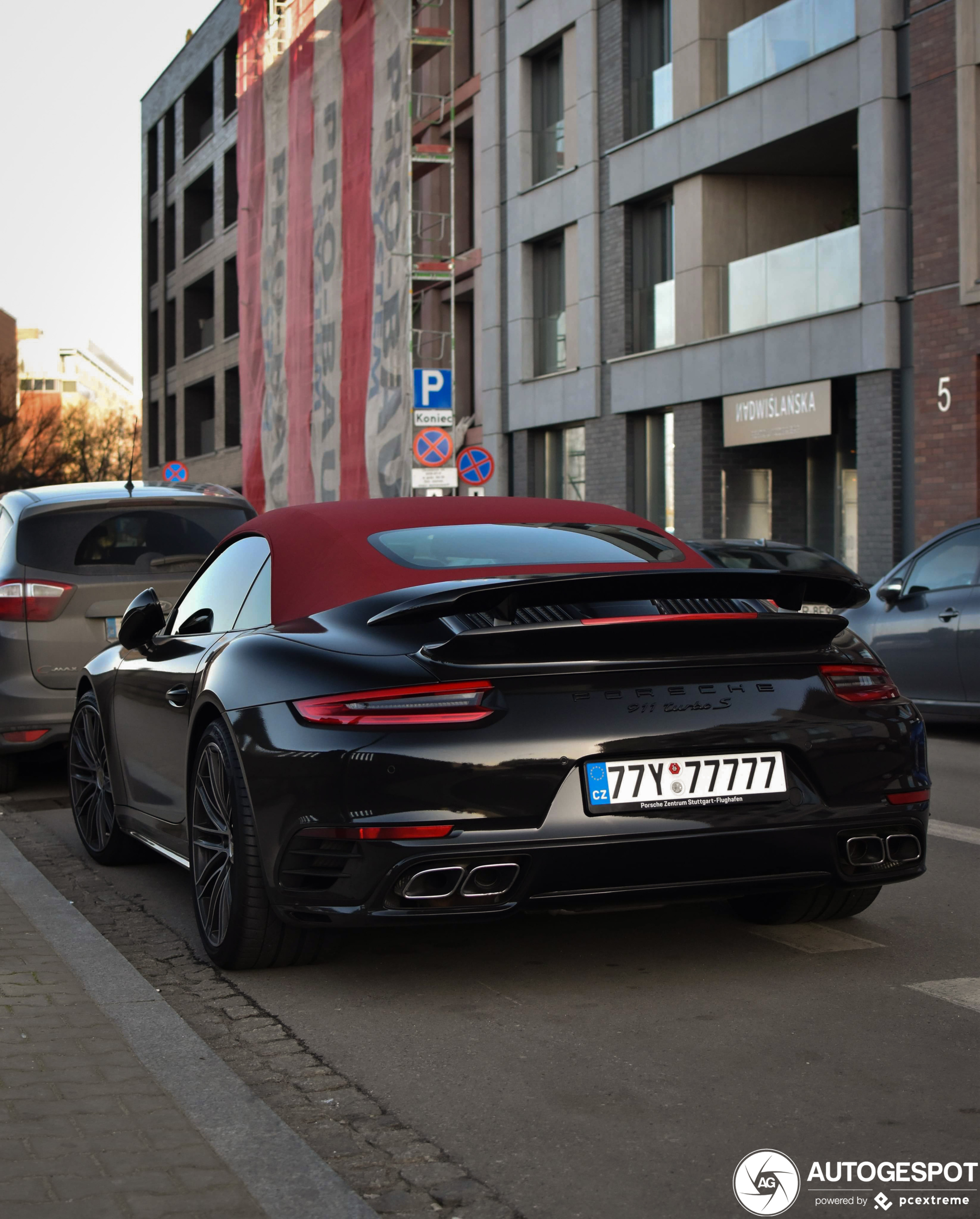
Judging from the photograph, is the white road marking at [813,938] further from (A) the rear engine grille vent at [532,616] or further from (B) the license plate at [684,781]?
(A) the rear engine grille vent at [532,616]

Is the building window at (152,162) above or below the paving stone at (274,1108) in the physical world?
above

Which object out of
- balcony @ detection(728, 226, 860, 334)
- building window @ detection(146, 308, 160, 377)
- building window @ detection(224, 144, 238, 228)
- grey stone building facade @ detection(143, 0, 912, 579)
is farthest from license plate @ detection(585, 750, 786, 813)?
building window @ detection(146, 308, 160, 377)

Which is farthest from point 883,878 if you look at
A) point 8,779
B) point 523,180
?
point 523,180

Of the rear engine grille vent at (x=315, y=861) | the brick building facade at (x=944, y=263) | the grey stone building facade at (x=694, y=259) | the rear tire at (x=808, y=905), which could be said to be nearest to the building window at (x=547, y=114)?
the grey stone building facade at (x=694, y=259)

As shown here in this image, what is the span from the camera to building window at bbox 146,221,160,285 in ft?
205

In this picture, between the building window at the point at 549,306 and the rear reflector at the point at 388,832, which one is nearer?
the rear reflector at the point at 388,832

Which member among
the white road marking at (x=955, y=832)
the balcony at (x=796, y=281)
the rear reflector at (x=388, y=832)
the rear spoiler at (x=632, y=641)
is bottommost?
the white road marking at (x=955, y=832)

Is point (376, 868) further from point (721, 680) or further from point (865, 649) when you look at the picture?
point (865, 649)

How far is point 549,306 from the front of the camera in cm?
2983

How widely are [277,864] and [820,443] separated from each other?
20209 mm

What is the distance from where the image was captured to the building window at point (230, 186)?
52.5 meters

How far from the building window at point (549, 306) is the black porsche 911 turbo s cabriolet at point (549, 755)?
81.4 ft

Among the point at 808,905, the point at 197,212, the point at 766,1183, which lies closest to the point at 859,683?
the point at 808,905

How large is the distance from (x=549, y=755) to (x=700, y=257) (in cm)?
2129
